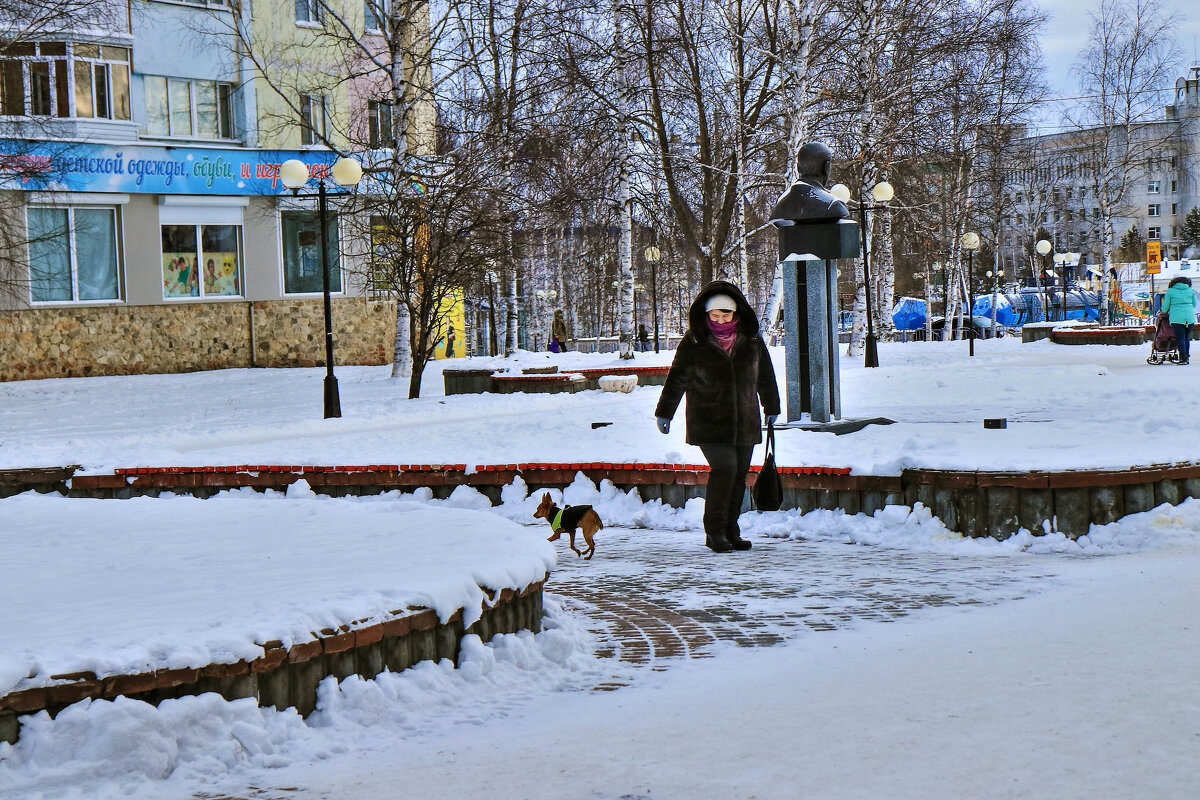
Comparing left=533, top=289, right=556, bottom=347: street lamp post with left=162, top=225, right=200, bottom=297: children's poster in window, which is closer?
left=162, top=225, right=200, bottom=297: children's poster in window

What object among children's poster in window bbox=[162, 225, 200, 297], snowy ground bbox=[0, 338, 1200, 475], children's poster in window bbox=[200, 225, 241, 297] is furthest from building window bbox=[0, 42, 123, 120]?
snowy ground bbox=[0, 338, 1200, 475]

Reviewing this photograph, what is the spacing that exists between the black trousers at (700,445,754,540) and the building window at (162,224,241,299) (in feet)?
89.4

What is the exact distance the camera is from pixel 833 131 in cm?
3114

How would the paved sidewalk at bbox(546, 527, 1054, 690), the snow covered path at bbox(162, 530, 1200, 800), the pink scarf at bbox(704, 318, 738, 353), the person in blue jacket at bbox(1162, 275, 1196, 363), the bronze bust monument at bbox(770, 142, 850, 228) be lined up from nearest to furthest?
the snow covered path at bbox(162, 530, 1200, 800)
the paved sidewalk at bbox(546, 527, 1054, 690)
the pink scarf at bbox(704, 318, 738, 353)
the bronze bust monument at bbox(770, 142, 850, 228)
the person in blue jacket at bbox(1162, 275, 1196, 363)

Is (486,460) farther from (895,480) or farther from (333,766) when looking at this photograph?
(333,766)

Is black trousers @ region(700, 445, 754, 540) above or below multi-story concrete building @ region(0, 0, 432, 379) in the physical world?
below

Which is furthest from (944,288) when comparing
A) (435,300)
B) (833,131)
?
(435,300)

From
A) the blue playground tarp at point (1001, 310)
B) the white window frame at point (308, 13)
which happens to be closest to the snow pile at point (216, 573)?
the white window frame at point (308, 13)

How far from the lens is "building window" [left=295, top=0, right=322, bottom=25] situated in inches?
1394

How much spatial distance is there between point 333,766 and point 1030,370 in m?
18.4

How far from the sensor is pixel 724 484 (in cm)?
929

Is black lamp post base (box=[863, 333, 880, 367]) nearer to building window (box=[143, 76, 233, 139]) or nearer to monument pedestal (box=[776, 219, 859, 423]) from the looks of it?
monument pedestal (box=[776, 219, 859, 423])

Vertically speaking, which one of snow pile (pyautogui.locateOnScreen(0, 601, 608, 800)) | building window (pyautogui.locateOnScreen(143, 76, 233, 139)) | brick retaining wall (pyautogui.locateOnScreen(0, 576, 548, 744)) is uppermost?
building window (pyautogui.locateOnScreen(143, 76, 233, 139))

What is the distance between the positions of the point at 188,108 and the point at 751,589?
30.0 metres
